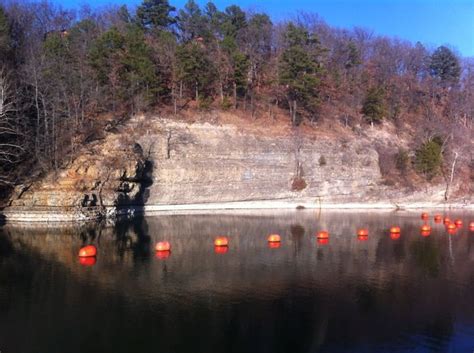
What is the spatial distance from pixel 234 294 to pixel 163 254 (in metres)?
9.72

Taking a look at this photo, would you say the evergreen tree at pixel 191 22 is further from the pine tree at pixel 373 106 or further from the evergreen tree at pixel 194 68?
the pine tree at pixel 373 106

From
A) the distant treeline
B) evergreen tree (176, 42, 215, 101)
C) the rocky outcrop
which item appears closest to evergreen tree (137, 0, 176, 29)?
the distant treeline

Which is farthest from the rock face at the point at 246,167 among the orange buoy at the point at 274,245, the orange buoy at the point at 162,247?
the orange buoy at the point at 162,247

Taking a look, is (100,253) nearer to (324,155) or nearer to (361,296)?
(361,296)

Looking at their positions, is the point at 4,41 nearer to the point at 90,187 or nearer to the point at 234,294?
the point at 90,187

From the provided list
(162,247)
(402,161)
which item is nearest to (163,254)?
(162,247)

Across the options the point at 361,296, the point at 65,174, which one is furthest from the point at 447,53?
the point at 361,296

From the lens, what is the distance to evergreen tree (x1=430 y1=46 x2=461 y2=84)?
287ft

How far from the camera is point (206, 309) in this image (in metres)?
19.1

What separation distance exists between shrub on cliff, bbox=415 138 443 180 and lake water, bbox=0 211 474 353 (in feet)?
104

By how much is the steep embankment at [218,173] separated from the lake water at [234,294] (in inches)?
405

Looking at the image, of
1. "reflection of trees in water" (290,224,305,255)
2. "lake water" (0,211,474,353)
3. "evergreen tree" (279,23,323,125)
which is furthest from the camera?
"evergreen tree" (279,23,323,125)

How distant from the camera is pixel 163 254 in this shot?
1176 inches

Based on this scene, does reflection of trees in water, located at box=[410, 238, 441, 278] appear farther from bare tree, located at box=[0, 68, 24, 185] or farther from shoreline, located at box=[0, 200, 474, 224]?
bare tree, located at box=[0, 68, 24, 185]
